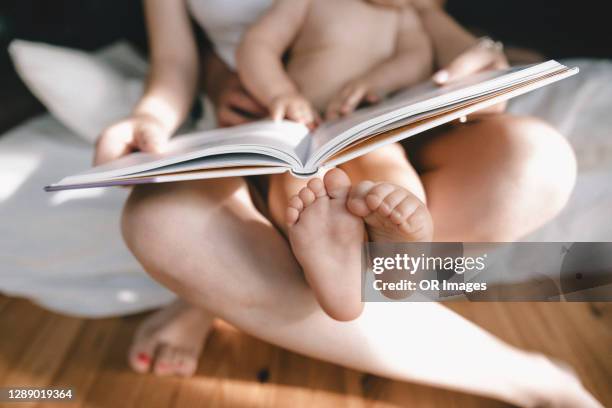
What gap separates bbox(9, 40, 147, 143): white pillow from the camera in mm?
1001

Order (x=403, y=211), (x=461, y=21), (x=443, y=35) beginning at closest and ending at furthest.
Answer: (x=403, y=211)
(x=443, y=35)
(x=461, y=21)

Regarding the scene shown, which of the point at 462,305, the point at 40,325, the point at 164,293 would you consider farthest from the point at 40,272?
the point at 462,305

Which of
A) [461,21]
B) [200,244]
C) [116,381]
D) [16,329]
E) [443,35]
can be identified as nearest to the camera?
[200,244]

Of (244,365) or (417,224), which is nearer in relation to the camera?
(417,224)

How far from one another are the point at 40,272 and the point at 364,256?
63 centimetres

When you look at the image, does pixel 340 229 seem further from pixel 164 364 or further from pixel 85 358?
pixel 85 358

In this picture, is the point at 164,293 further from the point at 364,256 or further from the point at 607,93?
the point at 607,93

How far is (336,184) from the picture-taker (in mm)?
581

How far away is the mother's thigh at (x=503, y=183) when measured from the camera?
674 millimetres

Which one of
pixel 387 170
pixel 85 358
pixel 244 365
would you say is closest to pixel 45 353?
pixel 85 358

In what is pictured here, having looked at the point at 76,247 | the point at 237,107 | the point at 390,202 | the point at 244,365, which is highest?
the point at 390,202

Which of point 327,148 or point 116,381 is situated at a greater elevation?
point 327,148

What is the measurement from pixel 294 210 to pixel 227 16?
641mm

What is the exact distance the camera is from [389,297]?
63 cm
